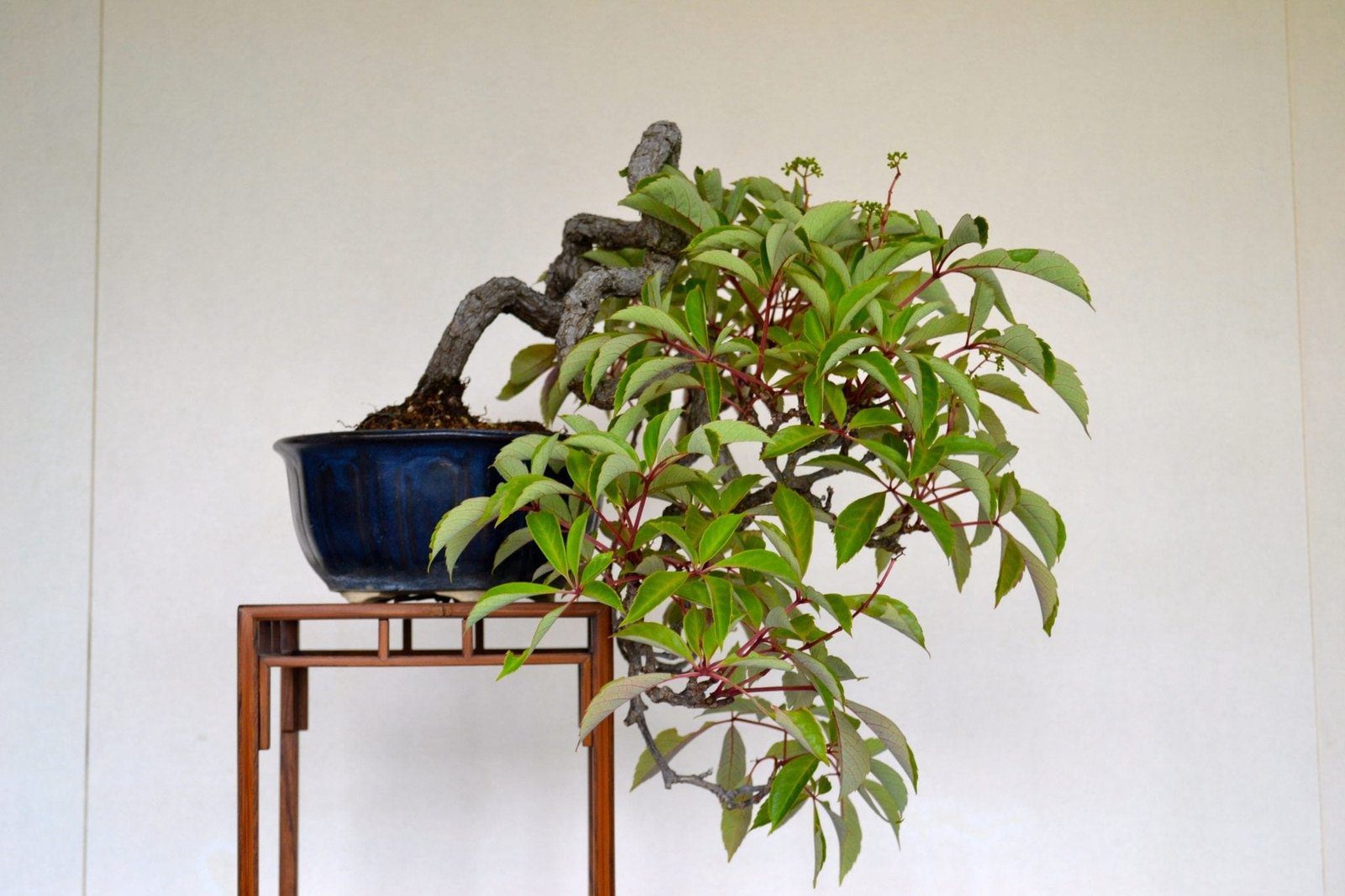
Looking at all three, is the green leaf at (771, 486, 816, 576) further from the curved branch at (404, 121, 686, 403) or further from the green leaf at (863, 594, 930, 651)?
the curved branch at (404, 121, 686, 403)

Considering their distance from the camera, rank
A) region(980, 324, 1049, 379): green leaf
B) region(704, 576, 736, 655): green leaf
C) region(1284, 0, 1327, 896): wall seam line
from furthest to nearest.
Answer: region(1284, 0, 1327, 896): wall seam line < region(980, 324, 1049, 379): green leaf < region(704, 576, 736, 655): green leaf

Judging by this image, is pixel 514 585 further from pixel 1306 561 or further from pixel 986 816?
pixel 1306 561

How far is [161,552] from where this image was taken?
6.19ft

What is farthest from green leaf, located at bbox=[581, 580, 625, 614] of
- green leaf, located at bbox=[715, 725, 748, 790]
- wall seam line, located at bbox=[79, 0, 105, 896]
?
wall seam line, located at bbox=[79, 0, 105, 896]

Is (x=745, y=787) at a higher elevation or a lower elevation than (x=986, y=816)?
higher

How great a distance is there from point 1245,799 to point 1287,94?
1270mm

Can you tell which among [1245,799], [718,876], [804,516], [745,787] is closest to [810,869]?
[718,876]

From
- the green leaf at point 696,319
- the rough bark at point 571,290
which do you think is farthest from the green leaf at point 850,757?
the rough bark at point 571,290

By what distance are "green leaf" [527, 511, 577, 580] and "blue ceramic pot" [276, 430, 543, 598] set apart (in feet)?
0.37

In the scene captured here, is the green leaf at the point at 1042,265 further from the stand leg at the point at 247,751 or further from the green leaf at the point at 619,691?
the stand leg at the point at 247,751

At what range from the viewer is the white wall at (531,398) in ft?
6.14

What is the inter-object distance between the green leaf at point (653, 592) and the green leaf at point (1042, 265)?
1.17ft

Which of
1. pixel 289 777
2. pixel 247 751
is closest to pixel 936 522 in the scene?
pixel 247 751

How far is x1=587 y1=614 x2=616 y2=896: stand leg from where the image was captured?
1126 mm
